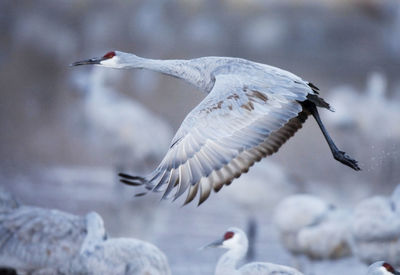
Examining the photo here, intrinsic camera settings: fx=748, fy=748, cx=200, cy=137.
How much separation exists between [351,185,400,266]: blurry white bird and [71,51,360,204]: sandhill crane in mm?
968

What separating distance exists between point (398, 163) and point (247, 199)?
0.69 metres

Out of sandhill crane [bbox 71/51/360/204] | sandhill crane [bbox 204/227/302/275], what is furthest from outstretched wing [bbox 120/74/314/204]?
sandhill crane [bbox 204/227/302/275]

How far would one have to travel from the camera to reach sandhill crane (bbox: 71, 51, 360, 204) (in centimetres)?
193

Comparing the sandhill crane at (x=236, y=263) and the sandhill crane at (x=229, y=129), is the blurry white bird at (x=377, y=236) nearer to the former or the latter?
the sandhill crane at (x=236, y=263)

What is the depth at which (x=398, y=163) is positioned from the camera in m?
3.31

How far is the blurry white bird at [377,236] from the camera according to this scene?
308cm

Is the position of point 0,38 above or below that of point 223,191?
above

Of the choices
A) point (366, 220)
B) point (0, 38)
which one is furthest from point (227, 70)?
point (0, 38)

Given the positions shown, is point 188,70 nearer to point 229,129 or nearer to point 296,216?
point 229,129

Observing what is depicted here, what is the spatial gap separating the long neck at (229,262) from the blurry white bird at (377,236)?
0.60 meters

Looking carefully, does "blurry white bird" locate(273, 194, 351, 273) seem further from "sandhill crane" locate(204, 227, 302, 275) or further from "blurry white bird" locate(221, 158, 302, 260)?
"sandhill crane" locate(204, 227, 302, 275)

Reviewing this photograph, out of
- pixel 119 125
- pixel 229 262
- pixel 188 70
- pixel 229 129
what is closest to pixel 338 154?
pixel 229 129

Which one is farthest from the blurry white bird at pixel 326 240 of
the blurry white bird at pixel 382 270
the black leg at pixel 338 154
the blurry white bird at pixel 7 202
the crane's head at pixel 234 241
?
the blurry white bird at pixel 7 202

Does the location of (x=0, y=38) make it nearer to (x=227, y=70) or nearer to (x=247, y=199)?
(x=247, y=199)
